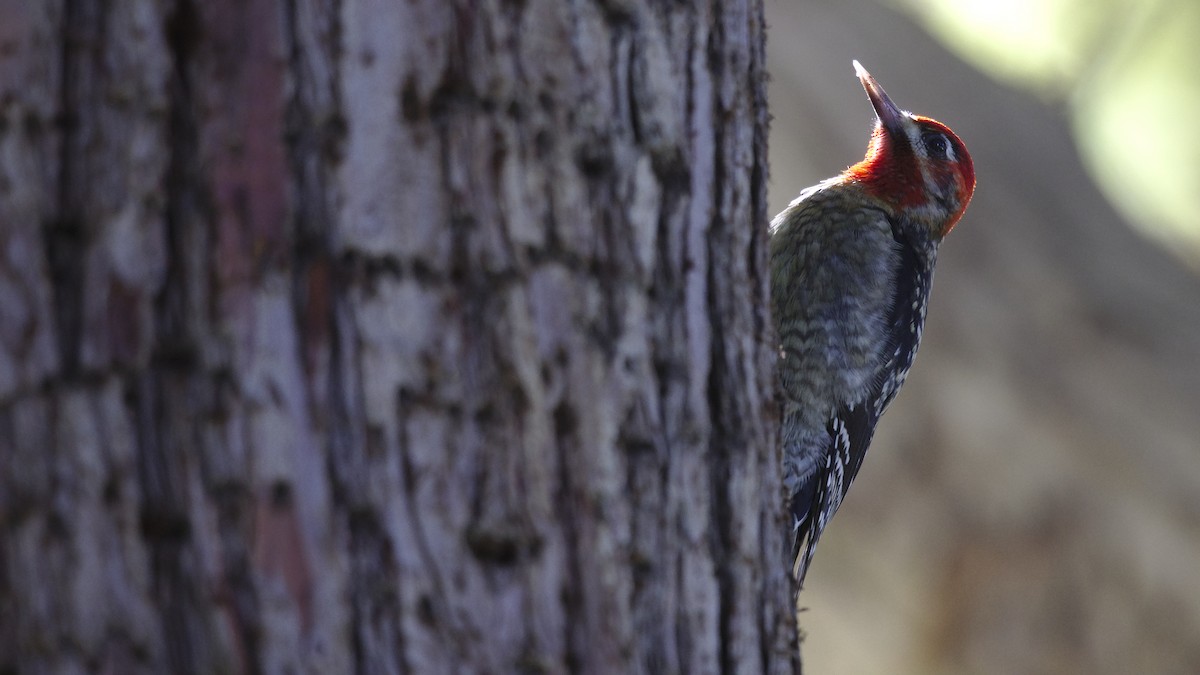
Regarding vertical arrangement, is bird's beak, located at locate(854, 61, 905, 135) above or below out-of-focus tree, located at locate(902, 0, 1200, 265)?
below

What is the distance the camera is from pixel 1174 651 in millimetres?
7516

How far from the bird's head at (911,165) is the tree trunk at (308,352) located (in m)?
2.36

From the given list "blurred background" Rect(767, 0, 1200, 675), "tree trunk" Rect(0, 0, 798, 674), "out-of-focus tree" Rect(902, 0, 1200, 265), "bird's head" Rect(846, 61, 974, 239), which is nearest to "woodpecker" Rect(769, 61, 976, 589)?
"bird's head" Rect(846, 61, 974, 239)

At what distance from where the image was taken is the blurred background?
7430mm

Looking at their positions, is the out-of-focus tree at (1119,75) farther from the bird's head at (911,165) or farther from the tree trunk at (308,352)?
the tree trunk at (308,352)

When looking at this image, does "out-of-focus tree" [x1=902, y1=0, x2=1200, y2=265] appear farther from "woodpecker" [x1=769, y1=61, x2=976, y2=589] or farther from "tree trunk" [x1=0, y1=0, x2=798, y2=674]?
"tree trunk" [x1=0, y1=0, x2=798, y2=674]

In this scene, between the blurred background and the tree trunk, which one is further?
the blurred background

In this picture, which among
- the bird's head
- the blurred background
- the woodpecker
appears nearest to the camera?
the woodpecker

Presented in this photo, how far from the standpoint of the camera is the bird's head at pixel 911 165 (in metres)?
3.57

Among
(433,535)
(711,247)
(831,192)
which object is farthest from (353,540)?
(831,192)

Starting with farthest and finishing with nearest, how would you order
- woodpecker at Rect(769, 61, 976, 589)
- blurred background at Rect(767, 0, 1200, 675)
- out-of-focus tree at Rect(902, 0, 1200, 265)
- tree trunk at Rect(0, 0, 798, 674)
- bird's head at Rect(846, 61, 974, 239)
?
out-of-focus tree at Rect(902, 0, 1200, 265)
blurred background at Rect(767, 0, 1200, 675)
bird's head at Rect(846, 61, 974, 239)
woodpecker at Rect(769, 61, 976, 589)
tree trunk at Rect(0, 0, 798, 674)

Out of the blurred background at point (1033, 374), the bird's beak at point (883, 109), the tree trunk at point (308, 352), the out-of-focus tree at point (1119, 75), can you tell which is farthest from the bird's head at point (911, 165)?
the out-of-focus tree at point (1119, 75)

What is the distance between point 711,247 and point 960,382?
20.8ft

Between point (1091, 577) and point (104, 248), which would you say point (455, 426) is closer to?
point (104, 248)
